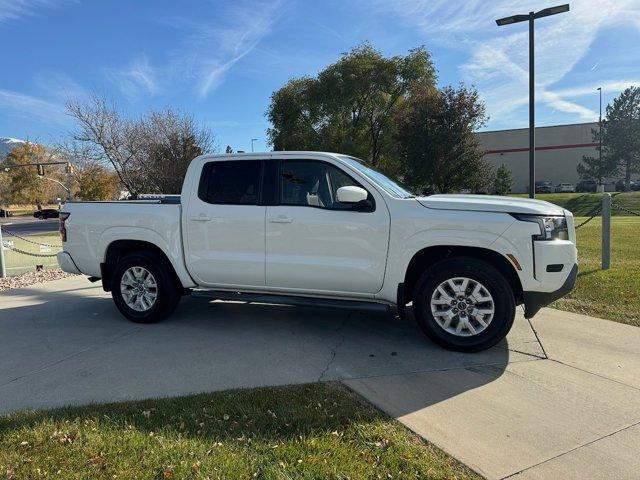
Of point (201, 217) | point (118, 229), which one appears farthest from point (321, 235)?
point (118, 229)

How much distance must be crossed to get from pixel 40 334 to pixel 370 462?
14.3 feet

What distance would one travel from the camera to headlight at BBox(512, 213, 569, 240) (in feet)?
14.2

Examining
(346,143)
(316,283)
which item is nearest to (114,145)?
(346,143)

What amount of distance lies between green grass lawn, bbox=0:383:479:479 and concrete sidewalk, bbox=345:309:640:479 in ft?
0.88

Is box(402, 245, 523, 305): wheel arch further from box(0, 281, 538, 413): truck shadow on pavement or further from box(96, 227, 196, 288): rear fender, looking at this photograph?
box(96, 227, 196, 288): rear fender

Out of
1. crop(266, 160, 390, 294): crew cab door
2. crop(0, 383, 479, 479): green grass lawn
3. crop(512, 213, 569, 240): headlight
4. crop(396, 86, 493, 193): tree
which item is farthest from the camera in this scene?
crop(396, 86, 493, 193): tree

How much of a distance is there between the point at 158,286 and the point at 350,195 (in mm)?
2615

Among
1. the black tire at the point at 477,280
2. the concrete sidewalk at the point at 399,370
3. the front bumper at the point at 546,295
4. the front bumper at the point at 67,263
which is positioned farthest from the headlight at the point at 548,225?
the front bumper at the point at 67,263

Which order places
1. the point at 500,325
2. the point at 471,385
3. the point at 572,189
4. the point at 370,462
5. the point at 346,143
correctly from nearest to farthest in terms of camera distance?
the point at 370,462 → the point at 471,385 → the point at 500,325 → the point at 346,143 → the point at 572,189

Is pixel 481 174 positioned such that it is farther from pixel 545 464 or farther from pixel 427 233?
pixel 545 464

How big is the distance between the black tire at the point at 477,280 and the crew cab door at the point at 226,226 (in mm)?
1713

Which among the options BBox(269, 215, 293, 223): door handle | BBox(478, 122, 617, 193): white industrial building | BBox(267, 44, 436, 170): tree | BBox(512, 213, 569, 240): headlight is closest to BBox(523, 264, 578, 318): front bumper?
BBox(512, 213, 569, 240): headlight

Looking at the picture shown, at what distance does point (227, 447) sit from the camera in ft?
9.59

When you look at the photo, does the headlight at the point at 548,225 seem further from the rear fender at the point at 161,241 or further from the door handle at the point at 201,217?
the rear fender at the point at 161,241
